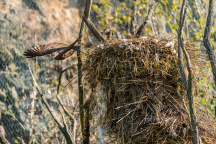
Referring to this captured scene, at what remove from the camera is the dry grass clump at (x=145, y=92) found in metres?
1.29

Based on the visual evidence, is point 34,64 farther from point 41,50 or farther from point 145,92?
point 145,92

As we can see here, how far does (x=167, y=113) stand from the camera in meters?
1.33

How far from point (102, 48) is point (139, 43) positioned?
25cm

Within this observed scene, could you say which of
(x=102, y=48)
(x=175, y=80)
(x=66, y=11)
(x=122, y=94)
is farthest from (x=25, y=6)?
(x=175, y=80)

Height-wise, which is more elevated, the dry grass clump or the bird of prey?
the bird of prey

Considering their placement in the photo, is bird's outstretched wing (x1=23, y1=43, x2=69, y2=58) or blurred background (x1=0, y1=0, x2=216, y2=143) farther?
blurred background (x1=0, y1=0, x2=216, y2=143)

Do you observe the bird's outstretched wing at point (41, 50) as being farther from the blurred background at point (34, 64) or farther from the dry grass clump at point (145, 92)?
the blurred background at point (34, 64)

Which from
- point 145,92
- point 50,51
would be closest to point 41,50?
point 50,51

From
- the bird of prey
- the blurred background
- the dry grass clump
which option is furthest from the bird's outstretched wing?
the blurred background

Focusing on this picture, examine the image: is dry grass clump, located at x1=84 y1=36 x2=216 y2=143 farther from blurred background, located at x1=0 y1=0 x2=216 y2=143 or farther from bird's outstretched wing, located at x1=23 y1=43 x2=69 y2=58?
blurred background, located at x1=0 y1=0 x2=216 y2=143

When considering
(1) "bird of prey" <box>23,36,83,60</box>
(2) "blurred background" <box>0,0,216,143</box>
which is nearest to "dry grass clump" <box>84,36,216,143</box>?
(1) "bird of prey" <box>23,36,83,60</box>

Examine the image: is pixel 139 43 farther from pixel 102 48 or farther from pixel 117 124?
pixel 117 124

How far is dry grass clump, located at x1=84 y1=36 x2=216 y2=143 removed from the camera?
1.29 meters

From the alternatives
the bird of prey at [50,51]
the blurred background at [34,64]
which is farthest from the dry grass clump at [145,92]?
the blurred background at [34,64]
